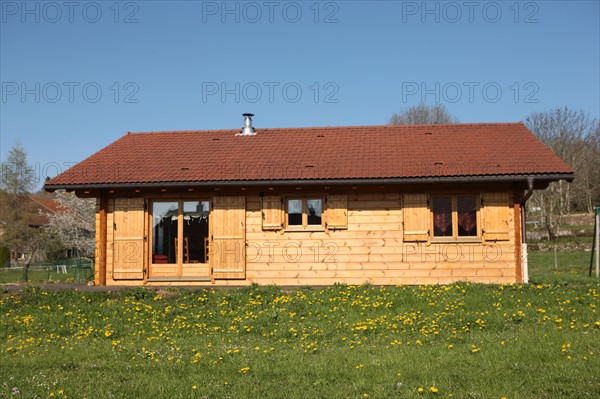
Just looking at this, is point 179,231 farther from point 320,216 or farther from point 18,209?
point 18,209

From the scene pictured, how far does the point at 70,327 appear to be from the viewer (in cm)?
1171

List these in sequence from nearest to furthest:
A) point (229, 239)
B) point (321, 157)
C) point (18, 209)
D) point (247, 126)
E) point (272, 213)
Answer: point (272, 213)
point (229, 239)
point (321, 157)
point (247, 126)
point (18, 209)

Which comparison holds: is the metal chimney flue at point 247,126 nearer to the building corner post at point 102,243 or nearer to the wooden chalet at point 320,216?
the wooden chalet at point 320,216

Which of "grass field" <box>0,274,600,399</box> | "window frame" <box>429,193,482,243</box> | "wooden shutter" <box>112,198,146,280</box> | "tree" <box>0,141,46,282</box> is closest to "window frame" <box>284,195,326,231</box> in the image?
"grass field" <box>0,274,600,399</box>

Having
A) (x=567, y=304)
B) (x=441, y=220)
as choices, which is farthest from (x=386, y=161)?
(x=567, y=304)

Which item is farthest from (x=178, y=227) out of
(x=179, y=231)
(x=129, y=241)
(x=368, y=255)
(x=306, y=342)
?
(x=306, y=342)

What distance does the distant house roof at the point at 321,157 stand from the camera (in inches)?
587

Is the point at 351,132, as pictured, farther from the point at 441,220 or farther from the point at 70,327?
the point at 70,327

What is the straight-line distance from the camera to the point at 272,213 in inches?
608

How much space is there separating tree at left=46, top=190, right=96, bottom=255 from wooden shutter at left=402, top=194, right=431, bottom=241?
29977 millimetres

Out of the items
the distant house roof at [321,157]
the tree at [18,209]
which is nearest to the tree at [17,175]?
the tree at [18,209]

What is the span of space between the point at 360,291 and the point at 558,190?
32997 mm

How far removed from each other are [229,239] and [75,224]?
28.7 meters

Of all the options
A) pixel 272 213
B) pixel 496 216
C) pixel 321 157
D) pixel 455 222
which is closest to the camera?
pixel 496 216
